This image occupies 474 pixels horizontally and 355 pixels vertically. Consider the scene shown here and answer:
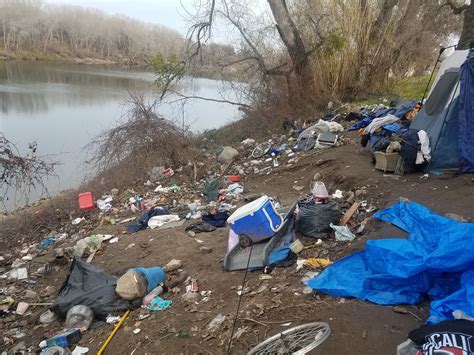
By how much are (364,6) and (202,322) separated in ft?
34.9

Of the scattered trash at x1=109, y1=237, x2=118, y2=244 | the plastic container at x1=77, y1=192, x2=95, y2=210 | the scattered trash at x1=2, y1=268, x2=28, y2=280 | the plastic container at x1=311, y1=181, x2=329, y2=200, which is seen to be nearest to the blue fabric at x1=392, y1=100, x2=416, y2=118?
the plastic container at x1=311, y1=181, x2=329, y2=200

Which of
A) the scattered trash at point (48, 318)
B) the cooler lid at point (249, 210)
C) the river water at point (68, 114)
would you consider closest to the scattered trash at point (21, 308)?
the scattered trash at point (48, 318)

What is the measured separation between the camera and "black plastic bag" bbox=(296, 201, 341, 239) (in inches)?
166

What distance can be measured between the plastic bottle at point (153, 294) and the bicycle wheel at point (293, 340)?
154 centimetres

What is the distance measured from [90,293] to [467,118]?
487 cm

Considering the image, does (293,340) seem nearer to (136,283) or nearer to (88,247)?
(136,283)

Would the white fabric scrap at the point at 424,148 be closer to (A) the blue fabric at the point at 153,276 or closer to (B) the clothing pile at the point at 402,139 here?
(B) the clothing pile at the point at 402,139

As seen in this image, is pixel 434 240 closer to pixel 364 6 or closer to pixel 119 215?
pixel 119 215

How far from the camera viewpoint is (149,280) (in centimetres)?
390

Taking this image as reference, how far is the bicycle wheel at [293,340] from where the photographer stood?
7.78 feet

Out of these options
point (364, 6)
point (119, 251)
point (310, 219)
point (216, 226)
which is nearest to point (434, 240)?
point (310, 219)

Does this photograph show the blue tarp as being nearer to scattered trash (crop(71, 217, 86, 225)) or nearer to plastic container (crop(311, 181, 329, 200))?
plastic container (crop(311, 181, 329, 200))

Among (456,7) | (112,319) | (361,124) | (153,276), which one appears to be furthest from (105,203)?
(456,7)

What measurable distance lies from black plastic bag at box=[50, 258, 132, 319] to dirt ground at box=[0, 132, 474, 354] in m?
0.17
